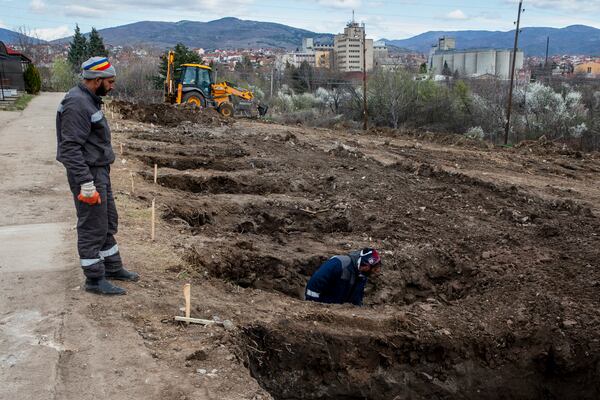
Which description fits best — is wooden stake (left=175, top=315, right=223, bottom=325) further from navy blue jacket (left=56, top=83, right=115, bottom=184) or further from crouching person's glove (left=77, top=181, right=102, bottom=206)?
navy blue jacket (left=56, top=83, right=115, bottom=184)

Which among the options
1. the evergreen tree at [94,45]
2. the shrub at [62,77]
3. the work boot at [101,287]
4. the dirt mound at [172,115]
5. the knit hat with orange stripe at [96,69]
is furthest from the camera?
the evergreen tree at [94,45]

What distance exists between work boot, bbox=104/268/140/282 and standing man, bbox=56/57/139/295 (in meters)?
0.27

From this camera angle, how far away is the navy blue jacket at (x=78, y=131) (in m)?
4.76

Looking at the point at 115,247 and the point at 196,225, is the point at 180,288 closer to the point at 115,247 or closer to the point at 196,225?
the point at 115,247

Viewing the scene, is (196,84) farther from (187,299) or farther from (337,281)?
(187,299)

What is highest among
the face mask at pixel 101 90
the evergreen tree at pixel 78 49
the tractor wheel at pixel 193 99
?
the evergreen tree at pixel 78 49

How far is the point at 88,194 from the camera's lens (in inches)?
186

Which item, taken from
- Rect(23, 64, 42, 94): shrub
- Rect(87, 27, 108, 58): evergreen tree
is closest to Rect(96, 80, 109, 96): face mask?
Rect(23, 64, 42, 94): shrub

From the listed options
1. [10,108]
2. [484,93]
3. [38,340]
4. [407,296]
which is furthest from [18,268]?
[484,93]

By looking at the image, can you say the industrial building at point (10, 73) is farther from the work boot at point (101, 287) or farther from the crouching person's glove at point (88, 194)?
the crouching person's glove at point (88, 194)

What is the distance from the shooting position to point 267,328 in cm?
540

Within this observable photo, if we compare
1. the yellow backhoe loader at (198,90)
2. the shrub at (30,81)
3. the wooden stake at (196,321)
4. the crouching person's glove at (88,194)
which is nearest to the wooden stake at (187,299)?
the wooden stake at (196,321)

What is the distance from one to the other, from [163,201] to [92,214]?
464cm

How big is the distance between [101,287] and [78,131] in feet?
Result: 4.91
